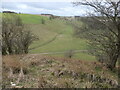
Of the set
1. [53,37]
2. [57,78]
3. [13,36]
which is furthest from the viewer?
[53,37]

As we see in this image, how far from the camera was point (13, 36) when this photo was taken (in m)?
17.3

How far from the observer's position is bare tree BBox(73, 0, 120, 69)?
7785mm

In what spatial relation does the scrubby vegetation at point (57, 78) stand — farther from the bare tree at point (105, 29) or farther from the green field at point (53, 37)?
the green field at point (53, 37)

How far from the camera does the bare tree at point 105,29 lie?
307 inches

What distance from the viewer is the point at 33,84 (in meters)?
4.97

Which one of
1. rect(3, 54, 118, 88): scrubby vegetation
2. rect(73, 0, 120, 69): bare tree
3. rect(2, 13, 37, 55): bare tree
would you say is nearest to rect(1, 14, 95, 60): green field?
rect(2, 13, 37, 55): bare tree

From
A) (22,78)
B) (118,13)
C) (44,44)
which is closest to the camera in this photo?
(22,78)

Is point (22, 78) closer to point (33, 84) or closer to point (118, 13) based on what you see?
point (33, 84)

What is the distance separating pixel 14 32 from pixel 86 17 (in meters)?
11.5

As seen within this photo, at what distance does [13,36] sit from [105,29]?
11921mm

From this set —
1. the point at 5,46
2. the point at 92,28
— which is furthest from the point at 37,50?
the point at 92,28

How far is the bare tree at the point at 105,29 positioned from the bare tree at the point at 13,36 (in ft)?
29.5

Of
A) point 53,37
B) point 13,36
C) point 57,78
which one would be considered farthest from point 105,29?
point 53,37

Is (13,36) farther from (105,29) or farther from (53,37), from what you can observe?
(53,37)
